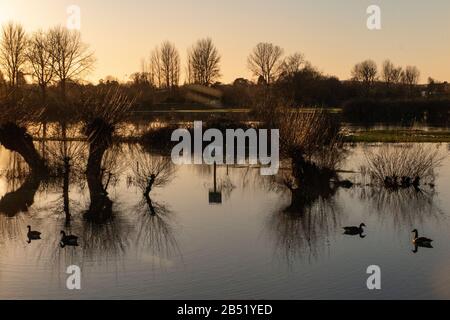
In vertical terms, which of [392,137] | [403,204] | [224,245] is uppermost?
[392,137]

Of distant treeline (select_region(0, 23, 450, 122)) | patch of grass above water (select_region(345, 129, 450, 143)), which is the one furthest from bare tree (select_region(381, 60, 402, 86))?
patch of grass above water (select_region(345, 129, 450, 143))

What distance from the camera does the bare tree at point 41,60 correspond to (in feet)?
197

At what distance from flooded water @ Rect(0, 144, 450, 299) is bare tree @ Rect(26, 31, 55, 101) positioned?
37530 millimetres

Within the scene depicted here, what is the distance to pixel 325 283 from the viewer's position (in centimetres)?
1285

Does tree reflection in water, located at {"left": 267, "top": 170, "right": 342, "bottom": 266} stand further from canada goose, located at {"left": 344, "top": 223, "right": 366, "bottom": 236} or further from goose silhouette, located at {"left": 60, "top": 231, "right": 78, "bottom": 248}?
goose silhouette, located at {"left": 60, "top": 231, "right": 78, "bottom": 248}

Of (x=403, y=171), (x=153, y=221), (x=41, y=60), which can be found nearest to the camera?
(x=153, y=221)

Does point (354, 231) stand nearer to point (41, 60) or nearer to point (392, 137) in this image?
point (392, 137)

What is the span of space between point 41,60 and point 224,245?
161 ft

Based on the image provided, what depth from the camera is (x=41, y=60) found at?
60094mm

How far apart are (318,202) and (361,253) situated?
22.0 ft

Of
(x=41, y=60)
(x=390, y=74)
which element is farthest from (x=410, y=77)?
(x=41, y=60)

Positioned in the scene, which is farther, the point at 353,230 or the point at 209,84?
the point at 209,84

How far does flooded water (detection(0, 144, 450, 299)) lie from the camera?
12516 mm
